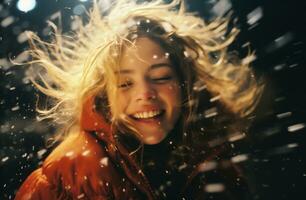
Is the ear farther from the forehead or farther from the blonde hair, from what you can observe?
the forehead

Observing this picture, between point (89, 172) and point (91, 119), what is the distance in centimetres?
18

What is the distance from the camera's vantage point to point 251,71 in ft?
5.65

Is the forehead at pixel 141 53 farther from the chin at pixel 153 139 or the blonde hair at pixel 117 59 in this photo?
the chin at pixel 153 139

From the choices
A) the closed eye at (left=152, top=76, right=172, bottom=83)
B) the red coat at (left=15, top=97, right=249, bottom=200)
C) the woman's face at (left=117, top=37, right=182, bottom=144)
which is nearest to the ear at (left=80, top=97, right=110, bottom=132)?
the red coat at (left=15, top=97, right=249, bottom=200)

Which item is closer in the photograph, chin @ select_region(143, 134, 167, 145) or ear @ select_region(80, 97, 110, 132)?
ear @ select_region(80, 97, 110, 132)

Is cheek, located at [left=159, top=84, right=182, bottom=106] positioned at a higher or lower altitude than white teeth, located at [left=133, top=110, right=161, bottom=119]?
higher

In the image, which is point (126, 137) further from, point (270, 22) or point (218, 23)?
point (270, 22)

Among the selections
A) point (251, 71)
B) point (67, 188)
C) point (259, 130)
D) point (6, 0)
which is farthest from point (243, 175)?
point (6, 0)

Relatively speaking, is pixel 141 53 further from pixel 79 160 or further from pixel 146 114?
pixel 79 160

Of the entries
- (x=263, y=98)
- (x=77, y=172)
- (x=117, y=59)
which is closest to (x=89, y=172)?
(x=77, y=172)

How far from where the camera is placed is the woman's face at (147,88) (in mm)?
1522

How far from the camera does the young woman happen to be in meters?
1.45

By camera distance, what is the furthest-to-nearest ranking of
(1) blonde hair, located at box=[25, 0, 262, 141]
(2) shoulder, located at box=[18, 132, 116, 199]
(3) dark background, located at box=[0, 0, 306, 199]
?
(3) dark background, located at box=[0, 0, 306, 199] < (1) blonde hair, located at box=[25, 0, 262, 141] < (2) shoulder, located at box=[18, 132, 116, 199]

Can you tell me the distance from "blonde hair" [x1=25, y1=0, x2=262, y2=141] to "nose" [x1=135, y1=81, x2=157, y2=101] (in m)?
0.09
